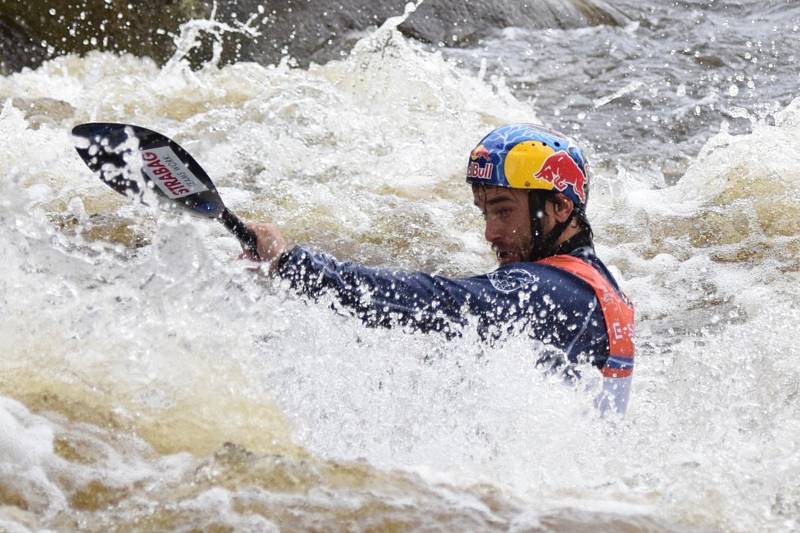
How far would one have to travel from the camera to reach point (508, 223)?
12.8 feet

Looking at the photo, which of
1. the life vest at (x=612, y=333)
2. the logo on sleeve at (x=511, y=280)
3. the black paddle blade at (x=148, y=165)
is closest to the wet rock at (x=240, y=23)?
the black paddle blade at (x=148, y=165)

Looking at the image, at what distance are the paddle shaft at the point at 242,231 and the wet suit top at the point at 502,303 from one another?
0.13 meters

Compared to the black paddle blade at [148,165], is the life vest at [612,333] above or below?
below

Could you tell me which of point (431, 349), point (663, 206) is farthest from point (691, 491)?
point (663, 206)

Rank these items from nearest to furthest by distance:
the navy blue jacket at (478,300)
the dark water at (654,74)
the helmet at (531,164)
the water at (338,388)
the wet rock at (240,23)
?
the water at (338,388) < the navy blue jacket at (478,300) < the helmet at (531,164) < the wet rock at (240,23) < the dark water at (654,74)

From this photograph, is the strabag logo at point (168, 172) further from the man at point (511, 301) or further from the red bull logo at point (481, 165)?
the red bull logo at point (481, 165)

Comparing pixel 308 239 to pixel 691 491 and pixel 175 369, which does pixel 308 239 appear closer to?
pixel 175 369

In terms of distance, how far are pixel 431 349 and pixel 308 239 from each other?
2406mm

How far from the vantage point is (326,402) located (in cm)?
343

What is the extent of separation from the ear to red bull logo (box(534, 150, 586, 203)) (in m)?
0.03

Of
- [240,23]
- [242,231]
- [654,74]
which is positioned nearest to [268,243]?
[242,231]

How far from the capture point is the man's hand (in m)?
3.55

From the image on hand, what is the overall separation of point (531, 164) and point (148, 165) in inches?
52.4

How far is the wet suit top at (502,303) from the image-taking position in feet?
11.5
